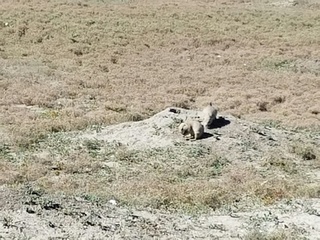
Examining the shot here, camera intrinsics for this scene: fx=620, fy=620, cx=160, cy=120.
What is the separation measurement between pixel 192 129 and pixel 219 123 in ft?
4.72

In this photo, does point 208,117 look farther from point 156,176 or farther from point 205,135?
point 156,176

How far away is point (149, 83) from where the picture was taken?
2808 cm

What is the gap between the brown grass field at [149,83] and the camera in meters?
14.8

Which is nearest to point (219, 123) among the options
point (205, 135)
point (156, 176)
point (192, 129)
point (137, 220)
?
point (205, 135)

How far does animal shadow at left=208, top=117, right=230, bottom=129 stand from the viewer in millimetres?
18688

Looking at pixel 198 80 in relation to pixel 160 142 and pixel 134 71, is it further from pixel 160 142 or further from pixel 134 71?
pixel 160 142

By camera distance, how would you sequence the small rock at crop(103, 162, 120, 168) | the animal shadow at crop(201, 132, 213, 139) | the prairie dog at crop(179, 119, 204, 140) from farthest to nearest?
the animal shadow at crop(201, 132, 213, 139), the prairie dog at crop(179, 119, 204, 140), the small rock at crop(103, 162, 120, 168)

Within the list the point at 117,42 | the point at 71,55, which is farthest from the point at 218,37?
the point at 71,55

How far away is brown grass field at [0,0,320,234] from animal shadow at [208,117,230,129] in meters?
1.78

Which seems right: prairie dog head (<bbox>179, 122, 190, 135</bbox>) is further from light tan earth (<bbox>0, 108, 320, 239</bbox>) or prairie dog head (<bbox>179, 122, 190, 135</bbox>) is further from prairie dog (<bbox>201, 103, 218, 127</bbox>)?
light tan earth (<bbox>0, 108, 320, 239</bbox>)

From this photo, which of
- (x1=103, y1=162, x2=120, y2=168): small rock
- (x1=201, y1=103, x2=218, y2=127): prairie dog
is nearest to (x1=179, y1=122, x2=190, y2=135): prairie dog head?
(x1=201, y1=103, x2=218, y2=127): prairie dog

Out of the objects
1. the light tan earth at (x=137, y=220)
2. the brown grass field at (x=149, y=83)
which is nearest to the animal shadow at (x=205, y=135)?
the brown grass field at (x=149, y=83)

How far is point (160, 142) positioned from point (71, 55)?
17.0 m

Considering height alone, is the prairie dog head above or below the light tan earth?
below
